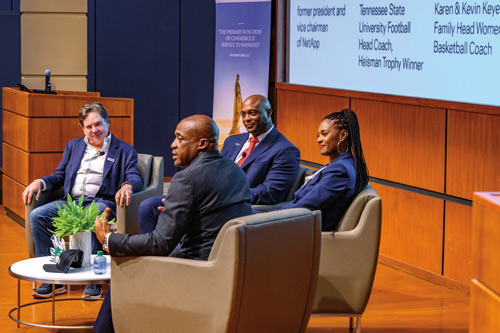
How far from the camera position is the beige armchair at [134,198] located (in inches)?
229

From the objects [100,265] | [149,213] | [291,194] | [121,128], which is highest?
[121,128]

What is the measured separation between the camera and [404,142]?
655 cm

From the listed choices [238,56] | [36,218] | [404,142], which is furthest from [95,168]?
[238,56]

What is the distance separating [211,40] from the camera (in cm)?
1068

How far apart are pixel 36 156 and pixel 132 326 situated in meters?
3.83

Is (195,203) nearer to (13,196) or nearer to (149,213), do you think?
(149,213)

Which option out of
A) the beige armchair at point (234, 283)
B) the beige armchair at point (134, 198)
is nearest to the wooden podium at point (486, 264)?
the beige armchair at point (234, 283)

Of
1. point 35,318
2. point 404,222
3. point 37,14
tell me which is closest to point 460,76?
point 404,222

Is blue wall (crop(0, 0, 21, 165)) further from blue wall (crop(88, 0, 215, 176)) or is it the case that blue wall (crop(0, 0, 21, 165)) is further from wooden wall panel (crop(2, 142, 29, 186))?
wooden wall panel (crop(2, 142, 29, 186))

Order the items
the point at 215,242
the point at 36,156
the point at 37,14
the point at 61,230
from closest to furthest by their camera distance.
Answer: the point at 215,242, the point at 61,230, the point at 36,156, the point at 37,14

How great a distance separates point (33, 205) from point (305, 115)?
3120 millimetres

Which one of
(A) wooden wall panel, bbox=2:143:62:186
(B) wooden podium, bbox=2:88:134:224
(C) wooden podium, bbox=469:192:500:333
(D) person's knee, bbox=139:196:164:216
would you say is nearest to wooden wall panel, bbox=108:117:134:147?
(B) wooden podium, bbox=2:88:134:224

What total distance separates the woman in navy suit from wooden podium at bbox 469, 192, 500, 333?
4.94 feet

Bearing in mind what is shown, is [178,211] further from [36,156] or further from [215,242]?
[36,156]
